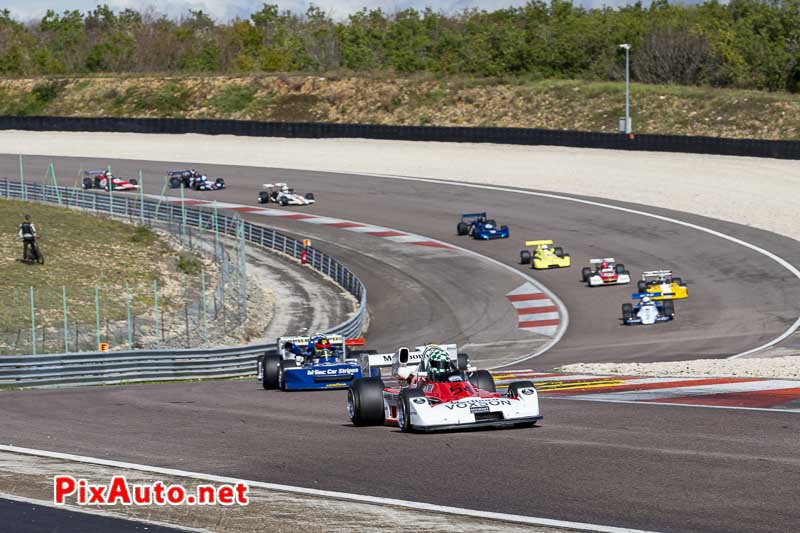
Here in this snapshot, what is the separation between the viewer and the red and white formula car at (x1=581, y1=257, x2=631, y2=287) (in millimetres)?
41531

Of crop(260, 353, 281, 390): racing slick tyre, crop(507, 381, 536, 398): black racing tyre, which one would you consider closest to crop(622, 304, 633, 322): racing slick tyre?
crop(260, 353, 281, 390): racing slick tyre

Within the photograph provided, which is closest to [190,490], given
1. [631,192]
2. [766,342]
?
[766,342]

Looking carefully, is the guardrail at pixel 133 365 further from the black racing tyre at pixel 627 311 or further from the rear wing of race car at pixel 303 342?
the black racing tyre at pixel 627 311

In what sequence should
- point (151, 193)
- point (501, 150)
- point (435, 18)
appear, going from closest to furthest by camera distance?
point (151, 193) < point (501, 150) < point (435, 18)

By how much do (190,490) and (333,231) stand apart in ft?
144

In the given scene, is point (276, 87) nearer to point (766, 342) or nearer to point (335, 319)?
point (335, 319)

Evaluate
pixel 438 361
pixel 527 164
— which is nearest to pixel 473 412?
pixel 438 361

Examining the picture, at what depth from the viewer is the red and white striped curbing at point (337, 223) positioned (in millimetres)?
52125

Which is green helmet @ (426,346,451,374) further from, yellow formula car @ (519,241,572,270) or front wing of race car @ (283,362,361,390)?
yellow formula car @ (519,241,572,270)

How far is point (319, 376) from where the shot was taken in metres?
22.6

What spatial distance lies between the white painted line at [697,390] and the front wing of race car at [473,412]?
3.87 metres

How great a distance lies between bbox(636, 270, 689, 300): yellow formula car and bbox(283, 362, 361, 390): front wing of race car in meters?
18.0

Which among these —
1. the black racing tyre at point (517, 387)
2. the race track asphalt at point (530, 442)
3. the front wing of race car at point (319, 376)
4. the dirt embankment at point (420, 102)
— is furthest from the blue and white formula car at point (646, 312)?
the dirt embankment at point (420, 102)

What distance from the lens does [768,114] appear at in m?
77.7
